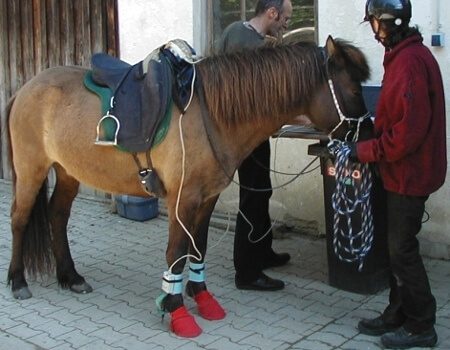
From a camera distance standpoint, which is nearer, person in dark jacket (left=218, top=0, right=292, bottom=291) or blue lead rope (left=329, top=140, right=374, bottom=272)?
blue lead rope (left=329, top=140, right=374, bottom=272)

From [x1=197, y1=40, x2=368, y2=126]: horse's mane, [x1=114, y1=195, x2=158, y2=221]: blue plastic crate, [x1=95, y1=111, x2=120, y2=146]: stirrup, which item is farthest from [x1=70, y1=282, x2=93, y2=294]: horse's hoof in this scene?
[x1=114, y1=195, x2=158, y2=221]: blue plastic crate

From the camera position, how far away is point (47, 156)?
488 cm

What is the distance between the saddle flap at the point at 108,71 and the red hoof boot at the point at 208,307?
1509 mm

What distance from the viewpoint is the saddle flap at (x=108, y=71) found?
4.43 meters

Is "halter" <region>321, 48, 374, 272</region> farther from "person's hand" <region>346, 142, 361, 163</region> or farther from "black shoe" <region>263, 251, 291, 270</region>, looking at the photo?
"black shoe" <region>263, 251, 291, 270</region>

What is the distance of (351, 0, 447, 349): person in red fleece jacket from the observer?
11.5 ft

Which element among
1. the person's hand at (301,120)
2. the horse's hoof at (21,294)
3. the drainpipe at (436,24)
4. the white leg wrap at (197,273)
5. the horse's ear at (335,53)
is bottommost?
the horse's hoof at (21,294)

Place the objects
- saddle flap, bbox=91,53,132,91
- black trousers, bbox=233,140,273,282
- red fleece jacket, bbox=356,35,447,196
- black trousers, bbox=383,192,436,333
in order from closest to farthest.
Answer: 1. red fleece jacket, bbox=356,35,447,196
2. black trousers, bbox=383,192,436,333
3. saddle flap, bbox=91,53,132,91
4. black trousers, bbox=233,140,273,282

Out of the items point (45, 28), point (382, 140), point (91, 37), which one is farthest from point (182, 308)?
point (45, 28)

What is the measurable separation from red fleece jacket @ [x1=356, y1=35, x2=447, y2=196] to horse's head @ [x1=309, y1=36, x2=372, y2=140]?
0.63 feet

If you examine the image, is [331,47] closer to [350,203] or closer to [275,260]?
[350,203]

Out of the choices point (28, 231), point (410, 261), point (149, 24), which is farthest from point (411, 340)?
point (149, 24)

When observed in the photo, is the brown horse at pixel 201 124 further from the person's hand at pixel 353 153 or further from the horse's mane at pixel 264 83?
the person's hand at pixel 353 153

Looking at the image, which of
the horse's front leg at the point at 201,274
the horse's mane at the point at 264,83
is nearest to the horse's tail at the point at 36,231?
the horse's front leg at the point at 201,274
